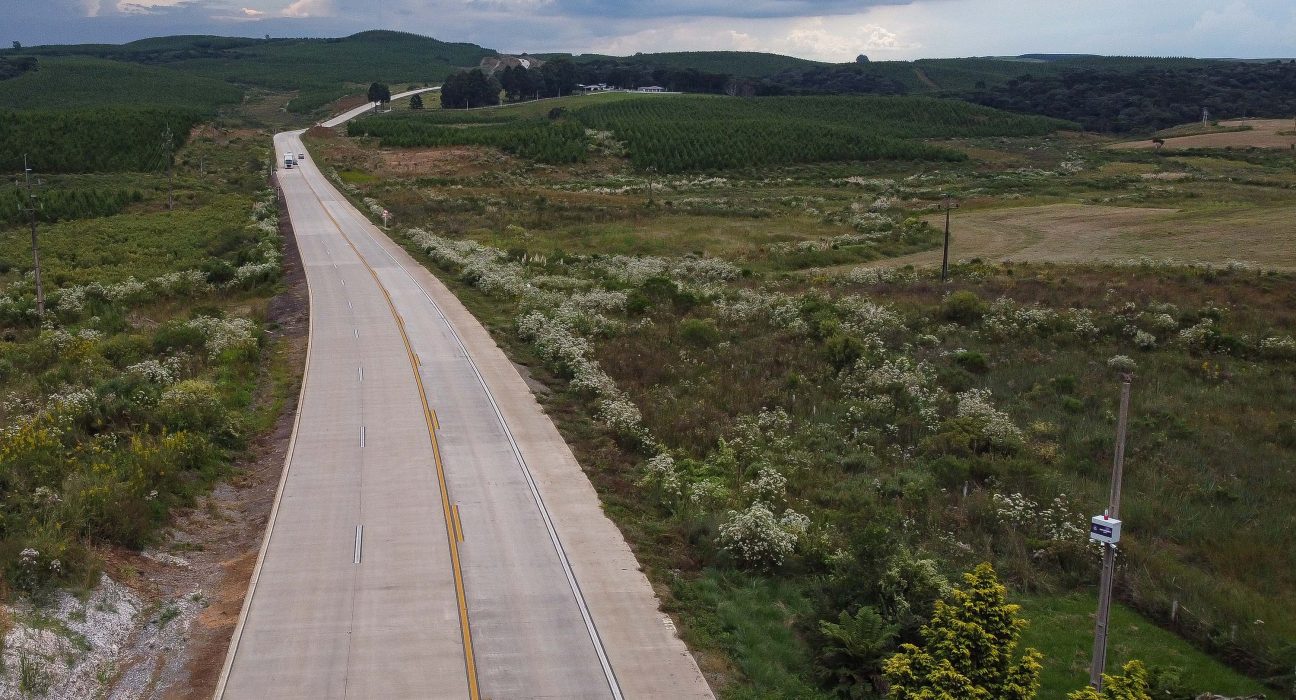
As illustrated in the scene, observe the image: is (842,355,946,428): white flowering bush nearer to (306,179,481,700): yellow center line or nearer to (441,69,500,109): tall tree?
(306,179,481,700): yellow center line

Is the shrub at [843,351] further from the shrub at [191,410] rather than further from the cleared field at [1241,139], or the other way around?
the cleared field at [1241,139]

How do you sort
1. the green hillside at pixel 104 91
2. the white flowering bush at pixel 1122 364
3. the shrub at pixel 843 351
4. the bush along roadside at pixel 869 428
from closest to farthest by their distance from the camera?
the bush along roadside at pixel 869 428 < the white flowering bush at pixel 1122 364 < the shrub at pixel 843 351 < the green hillside at pixel 104 91

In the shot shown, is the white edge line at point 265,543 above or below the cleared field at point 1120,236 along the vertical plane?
below

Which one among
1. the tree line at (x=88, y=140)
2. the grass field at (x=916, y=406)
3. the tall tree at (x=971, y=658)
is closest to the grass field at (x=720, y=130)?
the tree line at (x=88, y=140)

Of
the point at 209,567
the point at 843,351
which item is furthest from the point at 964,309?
the point at 209,567

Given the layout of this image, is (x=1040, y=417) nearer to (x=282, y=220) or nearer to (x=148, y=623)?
(x=148, y=623)
